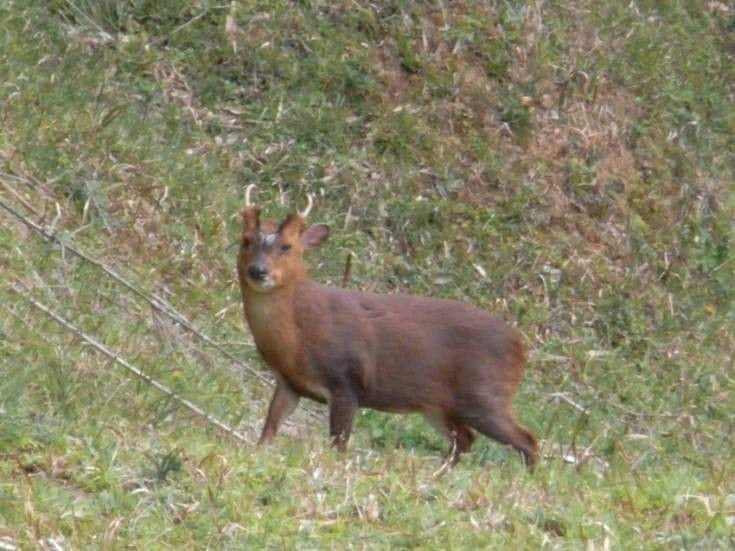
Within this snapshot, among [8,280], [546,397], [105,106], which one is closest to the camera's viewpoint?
[8,280]

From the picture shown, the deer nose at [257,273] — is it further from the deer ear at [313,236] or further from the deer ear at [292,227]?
the deer ear at [313,236]

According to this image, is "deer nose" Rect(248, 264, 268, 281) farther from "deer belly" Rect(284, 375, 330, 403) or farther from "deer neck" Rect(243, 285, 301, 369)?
"deer belly" Rect(284, 375, 330, 403)

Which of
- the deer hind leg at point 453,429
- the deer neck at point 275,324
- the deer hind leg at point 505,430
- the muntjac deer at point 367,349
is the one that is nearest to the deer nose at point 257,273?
the muntjac deer at point 367,349

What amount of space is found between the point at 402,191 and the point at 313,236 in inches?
192

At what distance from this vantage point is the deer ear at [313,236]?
10.2 m

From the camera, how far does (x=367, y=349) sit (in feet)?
32.4

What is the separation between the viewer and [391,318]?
10062 mm

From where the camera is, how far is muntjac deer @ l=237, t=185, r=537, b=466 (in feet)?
31.7

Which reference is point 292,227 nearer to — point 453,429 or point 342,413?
point 342,413

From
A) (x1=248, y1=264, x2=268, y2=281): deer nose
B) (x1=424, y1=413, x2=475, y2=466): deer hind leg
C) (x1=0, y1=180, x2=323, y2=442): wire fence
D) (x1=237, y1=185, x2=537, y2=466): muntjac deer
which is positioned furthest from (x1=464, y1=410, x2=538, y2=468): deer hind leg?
(x1=248, y1=264, x2=268, y2=281): deer nose

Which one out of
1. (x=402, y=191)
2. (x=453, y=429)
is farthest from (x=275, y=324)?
(x=402, y=191)

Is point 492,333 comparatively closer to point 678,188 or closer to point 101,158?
point 101,158

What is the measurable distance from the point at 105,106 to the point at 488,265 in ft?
10.2

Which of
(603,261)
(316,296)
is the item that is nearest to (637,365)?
(603,261)
